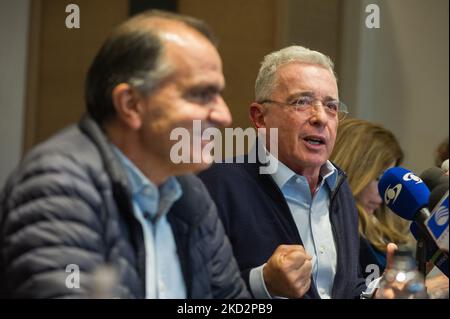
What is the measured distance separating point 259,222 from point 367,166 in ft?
1.57

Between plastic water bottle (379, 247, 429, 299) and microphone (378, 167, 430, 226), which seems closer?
plastic water bottle (379, 247, 429, 299)

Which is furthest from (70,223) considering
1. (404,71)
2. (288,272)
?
(404,71)

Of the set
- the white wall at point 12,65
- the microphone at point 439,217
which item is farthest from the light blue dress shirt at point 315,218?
the white wall at point 12,65

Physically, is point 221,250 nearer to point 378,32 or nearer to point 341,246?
point 341,246

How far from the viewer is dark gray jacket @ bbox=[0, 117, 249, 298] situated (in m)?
1.17

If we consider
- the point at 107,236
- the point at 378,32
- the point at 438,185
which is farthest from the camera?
the point at 378,32

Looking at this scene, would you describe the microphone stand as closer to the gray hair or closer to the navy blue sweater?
the navy blue sweater

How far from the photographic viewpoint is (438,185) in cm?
156

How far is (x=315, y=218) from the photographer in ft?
5.50

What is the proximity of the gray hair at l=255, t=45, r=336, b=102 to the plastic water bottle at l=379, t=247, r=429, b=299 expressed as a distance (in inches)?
18.7

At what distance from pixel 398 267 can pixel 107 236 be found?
0.56m

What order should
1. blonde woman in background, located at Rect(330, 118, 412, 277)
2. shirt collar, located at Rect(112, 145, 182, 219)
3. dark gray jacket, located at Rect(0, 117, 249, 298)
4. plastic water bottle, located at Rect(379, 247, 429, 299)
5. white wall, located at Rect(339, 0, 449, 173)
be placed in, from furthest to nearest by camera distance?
white wall, located at Rect(339, 0, 449, 173) < blonde woman in background, located at Rect(330, 118, 412, 277) < plastic water bottle, located at Rect(379, 247, 429, 299) < shirt collar, located at Rect(112, 145, 182, 219) < dark gray jacket, located at Rect(0, 117, 249, 298)

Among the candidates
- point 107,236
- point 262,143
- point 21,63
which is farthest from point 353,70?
point 107,236

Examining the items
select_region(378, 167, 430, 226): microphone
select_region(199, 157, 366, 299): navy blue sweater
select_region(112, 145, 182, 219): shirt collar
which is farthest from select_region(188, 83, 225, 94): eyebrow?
select_region(378, 167, 430, 226): microphone
